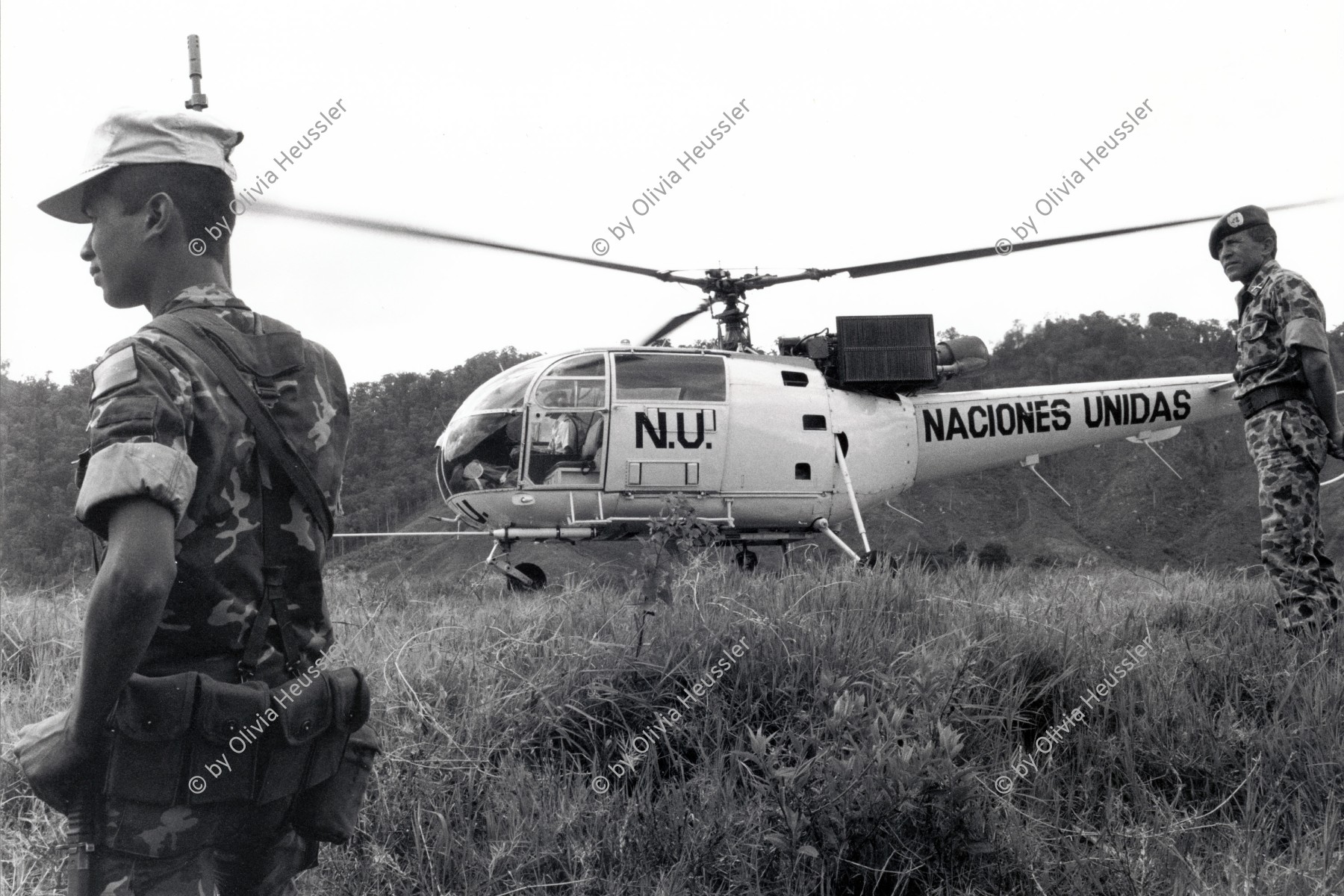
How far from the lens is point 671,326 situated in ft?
30.9

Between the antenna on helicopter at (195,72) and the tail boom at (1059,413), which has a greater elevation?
the antenna on helicopter at (195,72)

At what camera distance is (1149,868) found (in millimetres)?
3037

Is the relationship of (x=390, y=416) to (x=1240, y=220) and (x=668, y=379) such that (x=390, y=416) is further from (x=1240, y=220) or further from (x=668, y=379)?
(x=1240, y=220)

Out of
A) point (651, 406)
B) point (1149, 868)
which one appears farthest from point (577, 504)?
point (1149, 868)

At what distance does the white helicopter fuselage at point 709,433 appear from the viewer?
855cm

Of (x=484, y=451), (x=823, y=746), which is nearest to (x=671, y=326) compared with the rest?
(x=484, y=451)

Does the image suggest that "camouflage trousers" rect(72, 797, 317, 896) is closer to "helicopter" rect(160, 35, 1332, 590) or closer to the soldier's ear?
the soldier's ear

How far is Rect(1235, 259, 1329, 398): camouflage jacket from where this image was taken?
4.89m

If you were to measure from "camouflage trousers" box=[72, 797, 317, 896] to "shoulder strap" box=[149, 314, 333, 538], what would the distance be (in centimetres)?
55

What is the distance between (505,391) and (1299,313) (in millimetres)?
5693

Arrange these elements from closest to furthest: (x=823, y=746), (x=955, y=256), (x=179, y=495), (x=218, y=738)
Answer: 1. (x=179, y=495)
2. (x=218, y=738)
3. (x=823, y=746)
4. (x=955, y=256)

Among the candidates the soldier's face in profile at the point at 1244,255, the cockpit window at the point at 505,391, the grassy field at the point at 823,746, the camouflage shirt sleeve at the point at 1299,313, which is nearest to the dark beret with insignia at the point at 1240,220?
the soldier's face in profile at the point at 1244,255

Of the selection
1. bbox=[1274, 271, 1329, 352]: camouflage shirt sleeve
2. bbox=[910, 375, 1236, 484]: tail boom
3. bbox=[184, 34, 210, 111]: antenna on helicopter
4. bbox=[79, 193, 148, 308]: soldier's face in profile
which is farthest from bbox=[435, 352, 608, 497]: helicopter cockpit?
bbox=[79, 193, 148, 308]: soldier's face in profile

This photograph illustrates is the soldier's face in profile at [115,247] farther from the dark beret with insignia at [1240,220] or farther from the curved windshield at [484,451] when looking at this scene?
the curved windshield at [484,451]
